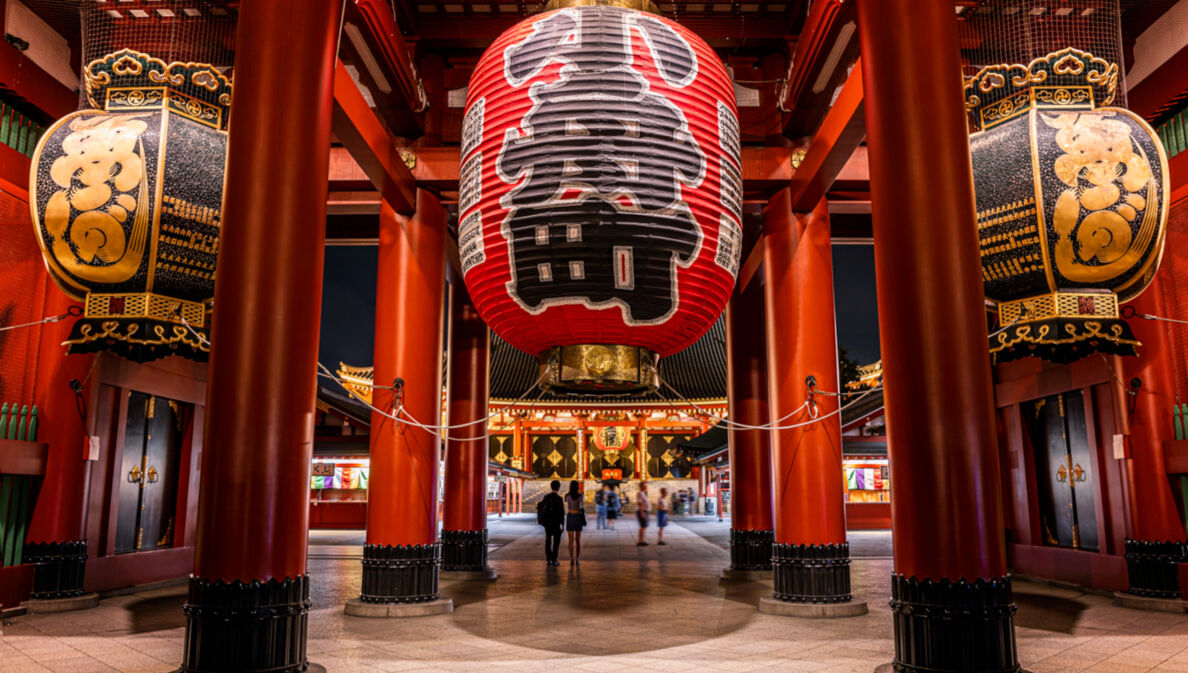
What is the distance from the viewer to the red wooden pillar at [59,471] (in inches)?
294

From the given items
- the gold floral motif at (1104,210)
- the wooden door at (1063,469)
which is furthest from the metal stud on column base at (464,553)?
the gold floral motif at (1104,210)

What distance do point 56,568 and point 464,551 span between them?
4.91 meters

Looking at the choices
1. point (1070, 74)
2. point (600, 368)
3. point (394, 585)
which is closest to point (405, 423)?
point (394, 585)

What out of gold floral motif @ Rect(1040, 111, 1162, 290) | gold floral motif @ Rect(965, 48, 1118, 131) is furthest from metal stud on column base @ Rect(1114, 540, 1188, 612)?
gold floral motif @ Rect(965, 48, 1118, 131)

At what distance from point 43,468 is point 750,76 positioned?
28.9 feet

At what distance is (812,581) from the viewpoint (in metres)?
7.27

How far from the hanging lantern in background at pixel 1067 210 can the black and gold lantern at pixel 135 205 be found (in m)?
5.80

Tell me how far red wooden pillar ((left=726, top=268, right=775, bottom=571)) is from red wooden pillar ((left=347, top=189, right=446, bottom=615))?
16.7 ft

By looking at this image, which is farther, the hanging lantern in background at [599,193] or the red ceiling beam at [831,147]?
the red ceiling beam at [831,147]

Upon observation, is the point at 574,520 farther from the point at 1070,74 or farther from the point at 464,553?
the point at 1070,74

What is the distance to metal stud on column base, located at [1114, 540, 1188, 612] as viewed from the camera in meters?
7.15

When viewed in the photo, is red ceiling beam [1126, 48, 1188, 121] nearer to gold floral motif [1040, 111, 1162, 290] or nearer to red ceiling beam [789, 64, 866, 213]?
gold floral motif [1040, 111, 1162, 290]

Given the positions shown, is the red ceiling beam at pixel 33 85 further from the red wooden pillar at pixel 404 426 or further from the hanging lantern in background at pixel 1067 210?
the hanging lantern in background at pixel 1067 210

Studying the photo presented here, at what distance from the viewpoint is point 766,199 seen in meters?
8.48
